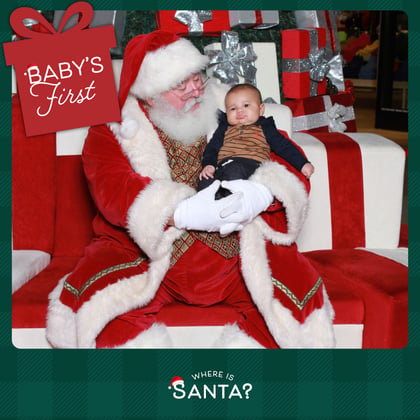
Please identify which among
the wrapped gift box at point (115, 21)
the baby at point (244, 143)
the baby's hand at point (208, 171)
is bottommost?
the baby's hand at point (208, 171)

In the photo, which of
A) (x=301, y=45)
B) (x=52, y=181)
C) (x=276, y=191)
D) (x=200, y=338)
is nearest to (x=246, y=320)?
(x=200, y=338)

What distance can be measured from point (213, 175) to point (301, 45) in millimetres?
1332

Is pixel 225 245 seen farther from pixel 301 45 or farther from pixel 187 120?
pixel 301 45

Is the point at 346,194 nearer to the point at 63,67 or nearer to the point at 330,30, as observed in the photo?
the point at 63,67

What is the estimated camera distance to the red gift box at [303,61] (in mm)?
2688

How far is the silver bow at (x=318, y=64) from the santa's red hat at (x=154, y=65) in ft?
3.98

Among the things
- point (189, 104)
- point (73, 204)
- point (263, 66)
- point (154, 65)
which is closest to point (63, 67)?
point (154, 65)

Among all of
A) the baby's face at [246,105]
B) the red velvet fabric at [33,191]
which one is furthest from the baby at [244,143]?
the red velvet fabric at [33,191]

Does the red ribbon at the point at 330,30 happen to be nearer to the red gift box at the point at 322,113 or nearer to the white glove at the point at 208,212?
the red gift box at the point at 322,113

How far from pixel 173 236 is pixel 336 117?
1.63 metres

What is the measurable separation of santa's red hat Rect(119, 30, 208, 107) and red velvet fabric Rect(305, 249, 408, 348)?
782mm

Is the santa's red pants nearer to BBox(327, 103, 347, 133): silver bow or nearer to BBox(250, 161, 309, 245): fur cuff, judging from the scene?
BBox(250, 161, 309, 245): fur cuff
